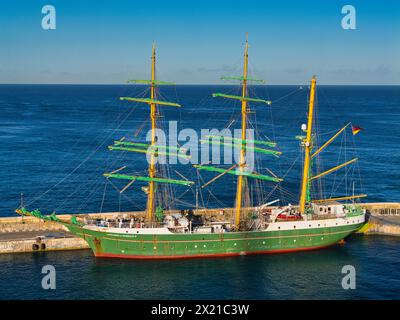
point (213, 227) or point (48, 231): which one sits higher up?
point (213, 227)

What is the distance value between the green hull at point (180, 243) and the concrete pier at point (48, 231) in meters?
2.64

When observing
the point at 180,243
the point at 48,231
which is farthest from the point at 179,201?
the point at 48,231

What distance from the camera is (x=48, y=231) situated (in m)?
57.1

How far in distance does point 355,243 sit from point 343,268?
817 cm

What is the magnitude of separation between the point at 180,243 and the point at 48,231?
52.1 ft

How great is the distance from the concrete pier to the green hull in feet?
8.66

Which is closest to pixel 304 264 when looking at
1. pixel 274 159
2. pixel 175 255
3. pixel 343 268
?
pixel 343 268

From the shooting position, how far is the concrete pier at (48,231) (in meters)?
53.3

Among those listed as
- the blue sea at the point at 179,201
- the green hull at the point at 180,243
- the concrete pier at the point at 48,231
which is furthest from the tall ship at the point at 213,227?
the concrete pier at the point at 48,231

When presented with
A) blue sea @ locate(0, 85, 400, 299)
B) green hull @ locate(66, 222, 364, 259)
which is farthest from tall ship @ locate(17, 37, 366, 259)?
blue sea @ locate(0, 85, 400, 299)

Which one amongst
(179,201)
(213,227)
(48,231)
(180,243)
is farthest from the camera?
(179,201)

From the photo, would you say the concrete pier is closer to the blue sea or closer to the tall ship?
the blue sea

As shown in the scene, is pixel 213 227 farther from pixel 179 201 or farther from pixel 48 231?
pixel 48 231
